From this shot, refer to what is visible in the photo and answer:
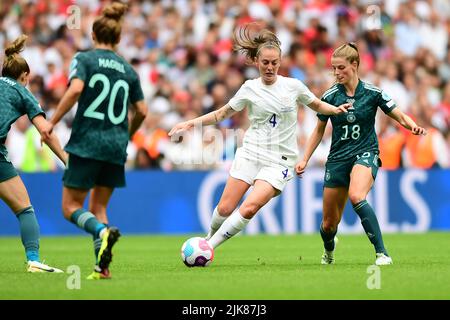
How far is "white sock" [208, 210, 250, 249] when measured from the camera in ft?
34.6

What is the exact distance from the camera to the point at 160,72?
2100 centimetres

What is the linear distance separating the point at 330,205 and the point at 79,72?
341 centimetres

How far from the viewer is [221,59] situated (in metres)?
21.0

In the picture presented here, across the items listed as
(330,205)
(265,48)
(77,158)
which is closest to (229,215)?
(330,205)

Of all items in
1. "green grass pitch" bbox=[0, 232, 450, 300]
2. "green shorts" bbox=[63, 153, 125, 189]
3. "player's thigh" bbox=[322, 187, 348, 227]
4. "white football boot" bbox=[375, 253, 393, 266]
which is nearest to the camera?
"green grass pitch" bbox=[0, 232, 450, 300]

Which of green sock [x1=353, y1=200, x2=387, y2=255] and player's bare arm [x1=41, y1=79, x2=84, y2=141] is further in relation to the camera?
green sock [x1=353, y1=200, x2=387, y2=255]

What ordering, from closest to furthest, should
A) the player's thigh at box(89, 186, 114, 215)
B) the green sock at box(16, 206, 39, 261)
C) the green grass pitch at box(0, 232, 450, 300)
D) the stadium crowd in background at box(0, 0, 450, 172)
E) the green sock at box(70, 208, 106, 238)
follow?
the green grass pitch at box(0, 232, 450, 300)
the green sock at box(70, 208, 106, 238)
the player's thigh at box(89, 186, 114, 215)
the green sock at box(16, 206, 39, 261)
the stadium crowd in background at box(0, 0, 450, 172)

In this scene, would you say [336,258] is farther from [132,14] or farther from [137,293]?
[132,14]

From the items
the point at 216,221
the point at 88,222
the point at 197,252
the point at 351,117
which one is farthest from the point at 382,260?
the point at 88,222

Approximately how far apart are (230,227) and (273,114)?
4.14 feet

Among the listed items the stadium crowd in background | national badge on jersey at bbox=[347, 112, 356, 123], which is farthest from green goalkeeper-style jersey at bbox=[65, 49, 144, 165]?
the stadium crowd in background

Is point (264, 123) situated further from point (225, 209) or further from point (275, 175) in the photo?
point (225, 209)

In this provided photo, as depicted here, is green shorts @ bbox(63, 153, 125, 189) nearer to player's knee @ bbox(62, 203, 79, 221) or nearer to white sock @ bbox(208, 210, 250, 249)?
player's knee @ bbox(62, 203, 79, 221)

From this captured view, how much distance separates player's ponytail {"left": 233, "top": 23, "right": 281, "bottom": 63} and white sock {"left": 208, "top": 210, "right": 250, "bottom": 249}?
170 centimetres
